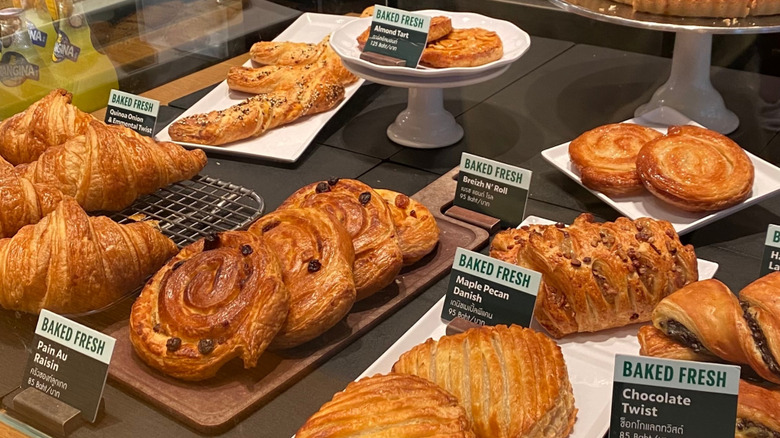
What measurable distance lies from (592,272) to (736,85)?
1.64 metres

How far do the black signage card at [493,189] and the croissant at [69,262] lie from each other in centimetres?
87

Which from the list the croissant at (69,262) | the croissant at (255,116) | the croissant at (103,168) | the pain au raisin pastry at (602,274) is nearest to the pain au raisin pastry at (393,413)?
the pain au raisin pastry at (602,274)

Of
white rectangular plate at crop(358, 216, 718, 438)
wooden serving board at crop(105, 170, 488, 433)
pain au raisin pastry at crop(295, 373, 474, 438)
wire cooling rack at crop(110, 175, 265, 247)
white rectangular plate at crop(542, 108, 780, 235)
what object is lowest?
wooden serving board at crop(105, 170, 488, 433)

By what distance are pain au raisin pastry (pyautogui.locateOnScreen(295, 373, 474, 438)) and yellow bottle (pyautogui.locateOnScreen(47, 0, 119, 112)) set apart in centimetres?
204

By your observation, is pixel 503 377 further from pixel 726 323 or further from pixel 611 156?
pixel 611 156

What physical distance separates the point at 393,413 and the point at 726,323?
637mm

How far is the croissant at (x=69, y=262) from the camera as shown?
193 cm

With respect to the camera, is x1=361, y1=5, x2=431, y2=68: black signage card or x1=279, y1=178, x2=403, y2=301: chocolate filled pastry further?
x1=361, y1=5, x2=431, y2=68: black signage card

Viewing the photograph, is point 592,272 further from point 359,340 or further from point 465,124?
point 465,124

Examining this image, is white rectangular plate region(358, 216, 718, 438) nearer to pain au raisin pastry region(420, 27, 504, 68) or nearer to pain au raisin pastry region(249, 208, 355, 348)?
pain au raisin pastry region(249, 208, 355, 348)

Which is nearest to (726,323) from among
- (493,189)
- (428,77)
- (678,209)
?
(678,209)

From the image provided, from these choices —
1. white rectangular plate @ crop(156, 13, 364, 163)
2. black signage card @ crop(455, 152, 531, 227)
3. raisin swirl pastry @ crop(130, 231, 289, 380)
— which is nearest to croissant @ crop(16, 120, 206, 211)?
white rectangular plate @ crop(156, 13, 364, 163)

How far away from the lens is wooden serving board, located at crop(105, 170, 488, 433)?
5.59 ft

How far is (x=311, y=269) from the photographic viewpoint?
1.87m
